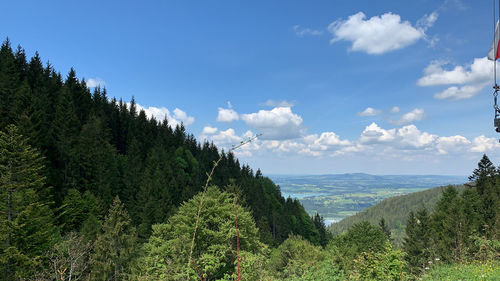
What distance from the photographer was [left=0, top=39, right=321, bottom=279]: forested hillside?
24047 mm

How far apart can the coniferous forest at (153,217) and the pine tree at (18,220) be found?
3.8 inches

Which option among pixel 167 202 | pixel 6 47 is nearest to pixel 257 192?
pixel 167 202

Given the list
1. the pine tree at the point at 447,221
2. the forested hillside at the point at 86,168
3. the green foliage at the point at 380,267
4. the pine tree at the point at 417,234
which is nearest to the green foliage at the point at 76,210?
the forested hillside at the point at 86,168

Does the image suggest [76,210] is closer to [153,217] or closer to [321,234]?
[153,217]

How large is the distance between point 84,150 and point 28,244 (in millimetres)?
38386

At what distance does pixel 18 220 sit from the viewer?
2098 centimetres

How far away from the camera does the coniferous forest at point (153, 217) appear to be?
14.3 m

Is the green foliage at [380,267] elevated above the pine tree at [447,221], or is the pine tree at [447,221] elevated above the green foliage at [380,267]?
the green foliage at [380,267]

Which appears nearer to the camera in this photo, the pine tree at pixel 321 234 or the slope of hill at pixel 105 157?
the slope of hill at pixel 105 157

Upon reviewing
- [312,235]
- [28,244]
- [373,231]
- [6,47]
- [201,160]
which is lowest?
[312,235]

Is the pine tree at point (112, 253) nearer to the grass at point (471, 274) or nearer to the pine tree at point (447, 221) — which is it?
the grass at point (471, 274)

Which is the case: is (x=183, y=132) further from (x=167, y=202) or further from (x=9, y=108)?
(x=9, y=108)

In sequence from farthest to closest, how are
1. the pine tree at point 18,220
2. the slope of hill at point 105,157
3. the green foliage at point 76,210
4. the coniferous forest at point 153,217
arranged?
the slope of hill at point 105,157 → the green foliage at point 76,210 → the pine tree at point 18,220 → the coniferous forest at point 153,217

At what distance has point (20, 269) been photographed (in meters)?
20.7
